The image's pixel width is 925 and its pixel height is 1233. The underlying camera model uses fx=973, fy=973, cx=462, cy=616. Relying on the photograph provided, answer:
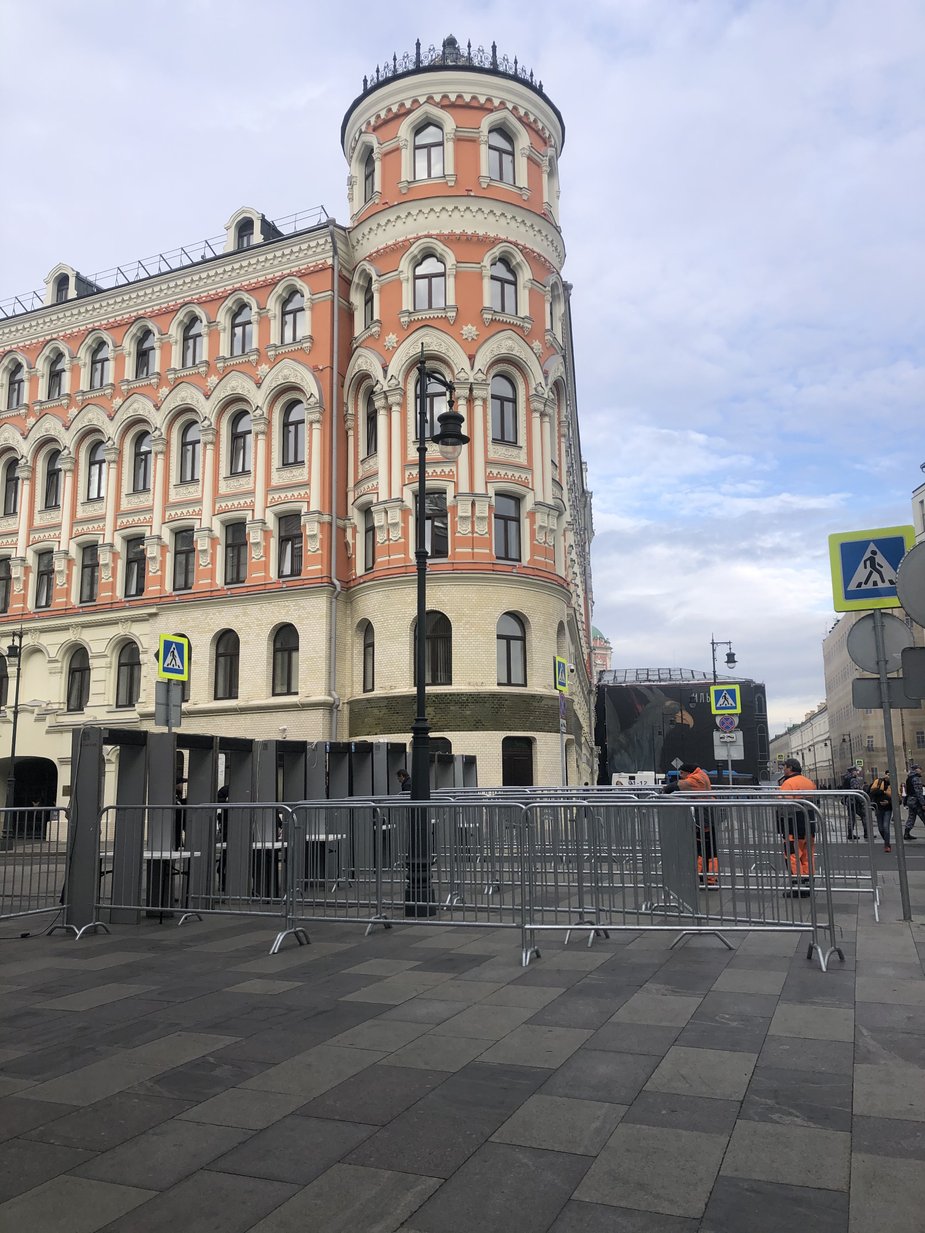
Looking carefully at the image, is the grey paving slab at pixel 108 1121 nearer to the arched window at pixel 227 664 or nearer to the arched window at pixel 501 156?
the arched window at pixel 227 664

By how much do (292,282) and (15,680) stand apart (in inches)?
709

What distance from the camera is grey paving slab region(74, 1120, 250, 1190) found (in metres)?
4.09

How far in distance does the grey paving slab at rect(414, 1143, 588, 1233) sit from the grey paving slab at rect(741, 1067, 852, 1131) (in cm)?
111

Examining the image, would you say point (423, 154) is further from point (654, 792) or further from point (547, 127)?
point (654, 792)

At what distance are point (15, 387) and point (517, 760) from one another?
2667cm

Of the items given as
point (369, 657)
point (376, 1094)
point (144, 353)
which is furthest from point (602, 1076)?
point (144, 353)

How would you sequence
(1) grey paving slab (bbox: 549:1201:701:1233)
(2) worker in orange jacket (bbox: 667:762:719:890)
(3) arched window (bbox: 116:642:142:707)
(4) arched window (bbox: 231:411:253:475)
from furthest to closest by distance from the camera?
(3) arched window (bbox: 116:642:142:707), (4) arched window (bbox: 231:411:253:475), (2) worker in orange jacket (bbox: 667:762:719:890), (1) grey paving slab (bbox: 549:1201:701:1233)

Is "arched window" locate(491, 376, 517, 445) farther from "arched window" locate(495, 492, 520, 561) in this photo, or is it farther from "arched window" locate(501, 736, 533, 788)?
"arched window" locate(501, 736, 533, 788)

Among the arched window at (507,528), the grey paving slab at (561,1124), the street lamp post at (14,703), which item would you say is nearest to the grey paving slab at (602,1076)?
the grey paving slab at (561,1124)

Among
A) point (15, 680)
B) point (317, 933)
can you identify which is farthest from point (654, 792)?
point (15, 680)

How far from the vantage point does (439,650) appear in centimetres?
2945

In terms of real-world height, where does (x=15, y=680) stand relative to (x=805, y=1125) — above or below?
above

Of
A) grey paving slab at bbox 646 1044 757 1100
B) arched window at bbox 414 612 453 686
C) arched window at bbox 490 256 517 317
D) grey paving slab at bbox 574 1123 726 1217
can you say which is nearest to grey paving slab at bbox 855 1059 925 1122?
grey paving slab at bbox 646 1044 757 1100

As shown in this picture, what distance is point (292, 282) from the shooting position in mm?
34000
